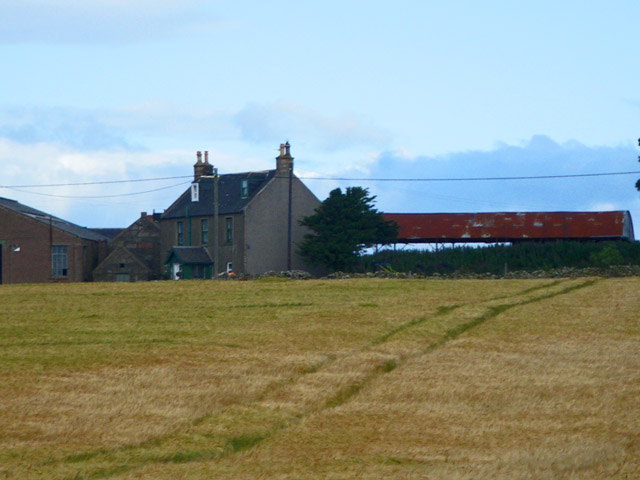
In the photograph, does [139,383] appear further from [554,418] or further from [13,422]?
[554,418]

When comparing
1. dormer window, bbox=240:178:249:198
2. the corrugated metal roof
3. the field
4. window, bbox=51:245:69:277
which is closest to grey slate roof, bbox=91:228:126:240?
window, bbox=51:245:69:277

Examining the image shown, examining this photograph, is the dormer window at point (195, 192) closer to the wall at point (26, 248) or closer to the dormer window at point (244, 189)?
the dormer window at point (244, 189)

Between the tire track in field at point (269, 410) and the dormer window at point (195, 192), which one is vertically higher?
the dormer window at point (195, 192)

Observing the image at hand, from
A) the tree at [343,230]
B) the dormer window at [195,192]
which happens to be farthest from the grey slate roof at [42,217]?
the tree at [343,230]

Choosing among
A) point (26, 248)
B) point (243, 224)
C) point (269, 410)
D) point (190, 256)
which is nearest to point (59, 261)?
point (26, 248)

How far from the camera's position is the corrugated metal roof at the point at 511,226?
81.6 meters

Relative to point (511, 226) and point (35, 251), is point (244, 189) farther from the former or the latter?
point (511, 226)

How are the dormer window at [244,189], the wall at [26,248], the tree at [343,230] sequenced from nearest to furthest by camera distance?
the tree at [343,230] → the wall at [26,248] → the dormer window at [244,189]

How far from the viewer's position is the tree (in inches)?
3000

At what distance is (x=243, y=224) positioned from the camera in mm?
77375

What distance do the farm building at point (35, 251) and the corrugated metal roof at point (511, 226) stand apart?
92.9ft

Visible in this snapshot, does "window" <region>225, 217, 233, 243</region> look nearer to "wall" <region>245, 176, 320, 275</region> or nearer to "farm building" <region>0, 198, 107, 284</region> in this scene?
"wall" <region>245, 176, 320, 275</region>

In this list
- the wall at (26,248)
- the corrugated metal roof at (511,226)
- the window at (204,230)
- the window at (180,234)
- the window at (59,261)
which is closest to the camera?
the wall at (26,248)

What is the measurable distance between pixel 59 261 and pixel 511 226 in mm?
39160
